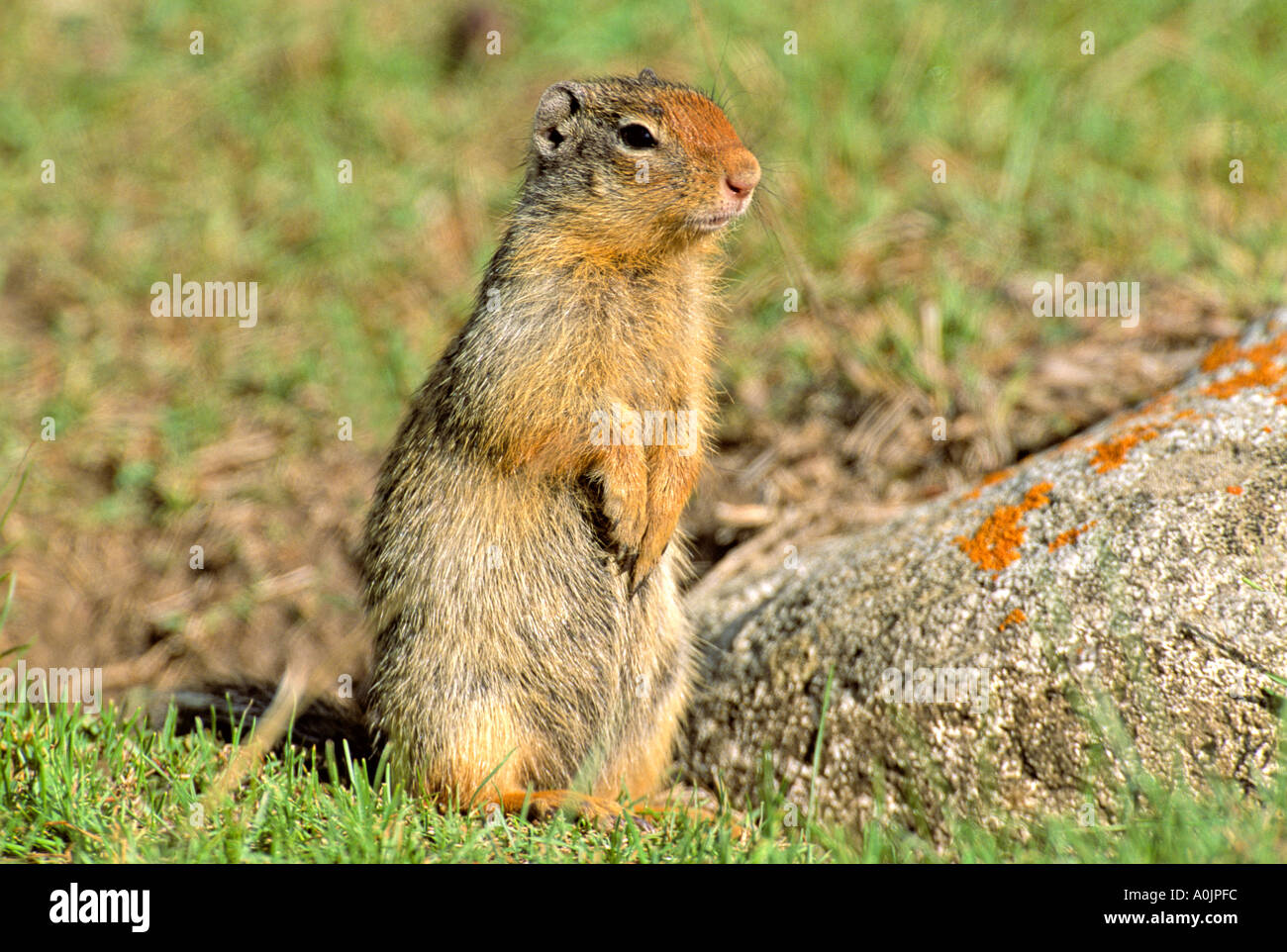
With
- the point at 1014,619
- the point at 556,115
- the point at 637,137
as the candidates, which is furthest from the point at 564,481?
the point at 1014,619

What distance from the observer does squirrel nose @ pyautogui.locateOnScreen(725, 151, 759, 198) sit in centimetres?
399

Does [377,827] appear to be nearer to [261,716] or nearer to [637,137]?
[261,716]

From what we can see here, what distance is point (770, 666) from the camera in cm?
444

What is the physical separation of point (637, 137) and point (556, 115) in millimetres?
443

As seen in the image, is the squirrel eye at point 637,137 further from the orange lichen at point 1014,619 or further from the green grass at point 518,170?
the green grass at point 518,170

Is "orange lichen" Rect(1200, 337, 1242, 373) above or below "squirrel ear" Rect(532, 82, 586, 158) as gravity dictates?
below

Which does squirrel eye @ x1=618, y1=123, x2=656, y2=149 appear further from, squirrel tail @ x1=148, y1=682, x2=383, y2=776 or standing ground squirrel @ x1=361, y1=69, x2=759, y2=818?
squirrel tail @ x1=148, y1=682, x2=383, y2=776

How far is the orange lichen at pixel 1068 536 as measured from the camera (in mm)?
3900

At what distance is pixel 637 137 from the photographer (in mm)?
4211

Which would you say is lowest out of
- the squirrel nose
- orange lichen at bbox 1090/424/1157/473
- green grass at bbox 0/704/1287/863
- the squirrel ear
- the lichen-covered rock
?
green grass at bbox 0/704/1287/863

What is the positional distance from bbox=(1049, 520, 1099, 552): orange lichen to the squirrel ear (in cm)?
229

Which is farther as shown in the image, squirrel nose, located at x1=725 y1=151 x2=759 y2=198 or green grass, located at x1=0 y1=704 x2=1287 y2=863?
squirrel nose, located at x1=725 y1=151 x2=759 y2=198

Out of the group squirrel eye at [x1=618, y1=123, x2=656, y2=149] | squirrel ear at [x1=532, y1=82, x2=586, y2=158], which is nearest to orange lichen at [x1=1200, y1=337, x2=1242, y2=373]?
squirrel eye at [x1=618, y1=123, x2=656, y2=149]
